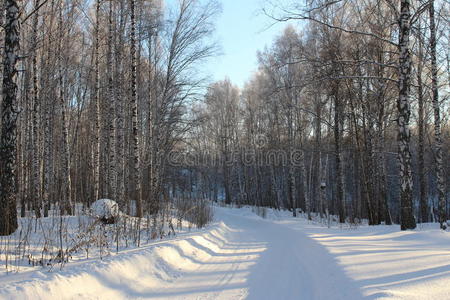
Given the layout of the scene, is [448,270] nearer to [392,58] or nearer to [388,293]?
[388,293]

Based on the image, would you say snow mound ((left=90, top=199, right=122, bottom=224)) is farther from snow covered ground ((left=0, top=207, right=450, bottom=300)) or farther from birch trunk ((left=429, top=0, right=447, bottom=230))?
birch trunk ((left=429, top=0, right=447, bottom=230))

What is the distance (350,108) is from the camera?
18797 millimetres

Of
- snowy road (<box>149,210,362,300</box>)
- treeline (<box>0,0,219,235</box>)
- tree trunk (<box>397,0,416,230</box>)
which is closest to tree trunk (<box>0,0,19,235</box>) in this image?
treeline (<box>0,0,219,235</box>)

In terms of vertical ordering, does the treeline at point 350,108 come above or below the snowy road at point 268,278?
above

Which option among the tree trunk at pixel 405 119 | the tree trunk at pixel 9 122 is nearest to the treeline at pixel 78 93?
the tree trunk at pixel 9 122

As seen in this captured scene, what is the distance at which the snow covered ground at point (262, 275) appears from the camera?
3779 millimetres

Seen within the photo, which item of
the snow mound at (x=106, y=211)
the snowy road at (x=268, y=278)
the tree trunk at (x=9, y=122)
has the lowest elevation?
the snowy road at (x=268, y=278)

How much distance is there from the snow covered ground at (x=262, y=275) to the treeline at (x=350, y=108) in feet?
15.0

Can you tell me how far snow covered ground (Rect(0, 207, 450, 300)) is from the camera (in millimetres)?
3779

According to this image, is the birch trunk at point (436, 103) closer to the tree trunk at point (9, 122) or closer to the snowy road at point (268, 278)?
the snowy road at point (268, 278)

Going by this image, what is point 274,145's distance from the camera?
3391 cm

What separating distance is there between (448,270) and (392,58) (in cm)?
1375

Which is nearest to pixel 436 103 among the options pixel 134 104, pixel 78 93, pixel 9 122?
pixel 134 104

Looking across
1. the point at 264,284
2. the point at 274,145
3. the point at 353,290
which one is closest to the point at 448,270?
the point at 353,290
